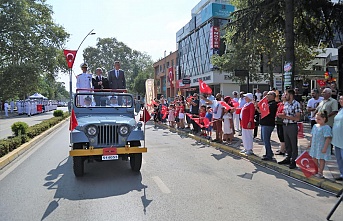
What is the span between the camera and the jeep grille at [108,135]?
6.86 metres

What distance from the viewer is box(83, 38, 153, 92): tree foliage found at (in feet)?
288

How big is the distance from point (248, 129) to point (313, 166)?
2.72m

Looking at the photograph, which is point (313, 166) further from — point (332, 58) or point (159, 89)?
point (159, 89)

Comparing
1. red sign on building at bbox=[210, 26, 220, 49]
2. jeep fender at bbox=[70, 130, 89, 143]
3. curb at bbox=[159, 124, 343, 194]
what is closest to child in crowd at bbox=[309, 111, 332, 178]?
curb at bbox=[159, 124, 343, 194]

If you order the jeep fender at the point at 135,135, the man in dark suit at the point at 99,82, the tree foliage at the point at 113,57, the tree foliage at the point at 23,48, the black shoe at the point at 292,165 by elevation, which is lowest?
the black shoe at the point at 292,165

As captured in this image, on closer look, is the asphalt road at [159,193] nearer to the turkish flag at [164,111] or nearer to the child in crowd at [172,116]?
the child in crowd at [172,116]

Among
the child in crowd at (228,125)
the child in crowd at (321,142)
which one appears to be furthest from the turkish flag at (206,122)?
the child in crowd at (321,142)

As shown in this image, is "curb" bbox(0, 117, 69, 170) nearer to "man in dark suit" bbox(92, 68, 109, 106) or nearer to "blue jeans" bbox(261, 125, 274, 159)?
"man in dark suit" bbox(92, 68, 109, 106)

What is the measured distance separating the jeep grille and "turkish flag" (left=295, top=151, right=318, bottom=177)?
167 inches

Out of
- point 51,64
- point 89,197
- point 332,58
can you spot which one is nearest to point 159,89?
point 51,64

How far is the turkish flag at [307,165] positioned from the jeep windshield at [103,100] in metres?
4.63

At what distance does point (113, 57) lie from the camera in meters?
89.9

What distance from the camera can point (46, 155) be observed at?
9.95 m

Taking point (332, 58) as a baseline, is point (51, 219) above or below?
below
